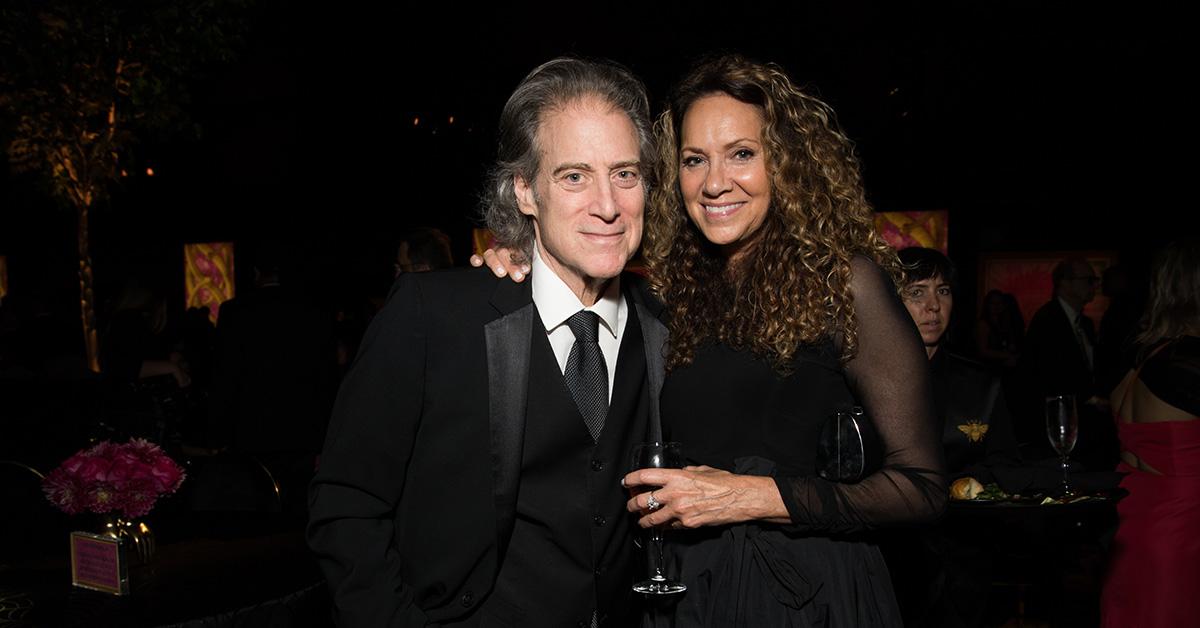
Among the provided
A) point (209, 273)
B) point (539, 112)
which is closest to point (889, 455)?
point (539, 112)

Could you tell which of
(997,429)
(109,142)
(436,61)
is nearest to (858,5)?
(436,61)

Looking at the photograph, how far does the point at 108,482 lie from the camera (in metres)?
2.56

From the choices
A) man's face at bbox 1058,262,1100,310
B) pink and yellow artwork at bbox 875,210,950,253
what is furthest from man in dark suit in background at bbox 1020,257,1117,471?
pink and yellow artwork at bbox 875,210,950,253

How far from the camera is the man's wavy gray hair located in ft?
5.78

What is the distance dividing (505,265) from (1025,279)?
756cm

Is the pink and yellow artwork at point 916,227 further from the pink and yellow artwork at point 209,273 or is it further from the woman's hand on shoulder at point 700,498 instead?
the pink and yellow artwork at point 209,273

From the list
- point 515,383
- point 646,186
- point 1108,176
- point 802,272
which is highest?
point 1108,176

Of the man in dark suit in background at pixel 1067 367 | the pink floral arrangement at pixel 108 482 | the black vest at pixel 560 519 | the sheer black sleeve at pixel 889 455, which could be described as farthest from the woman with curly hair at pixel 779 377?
the man in dark suit in background at pixel 1067 367

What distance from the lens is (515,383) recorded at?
174cm

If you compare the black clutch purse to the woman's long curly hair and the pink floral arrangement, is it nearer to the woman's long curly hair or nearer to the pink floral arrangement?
the woman's long curly hair

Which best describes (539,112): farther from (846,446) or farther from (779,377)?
(846,446)

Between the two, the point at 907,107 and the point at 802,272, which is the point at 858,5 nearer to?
the point at 907,107

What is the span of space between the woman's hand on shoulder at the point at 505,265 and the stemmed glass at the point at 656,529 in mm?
412

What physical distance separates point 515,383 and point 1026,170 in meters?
7.59
